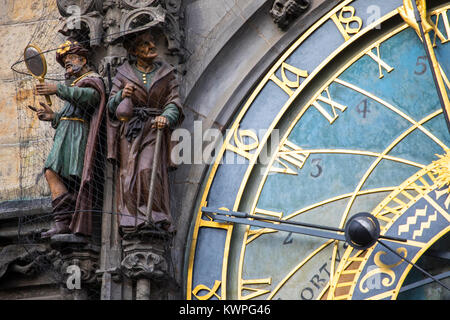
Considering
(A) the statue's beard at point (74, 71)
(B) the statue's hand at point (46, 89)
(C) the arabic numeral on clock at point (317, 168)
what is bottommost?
(C) the arabic numeral on clock at point (317, 168)

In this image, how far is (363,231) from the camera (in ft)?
24.2

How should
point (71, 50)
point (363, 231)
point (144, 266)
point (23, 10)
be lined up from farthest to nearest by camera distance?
1. point (23, 10)
2. point (71, 50)
3. point (144, 266)
4. point (363, 231)

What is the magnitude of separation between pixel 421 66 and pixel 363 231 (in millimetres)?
1066

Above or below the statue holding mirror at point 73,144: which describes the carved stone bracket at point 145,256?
below

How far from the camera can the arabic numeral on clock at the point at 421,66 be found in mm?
7840

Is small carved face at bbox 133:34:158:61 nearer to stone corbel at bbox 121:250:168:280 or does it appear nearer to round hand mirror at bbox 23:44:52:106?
round hand mirror at bbox 23:44:52:106

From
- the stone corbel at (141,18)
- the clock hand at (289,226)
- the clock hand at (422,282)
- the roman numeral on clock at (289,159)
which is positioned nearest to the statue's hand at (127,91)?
the stone corbel at (141,18)

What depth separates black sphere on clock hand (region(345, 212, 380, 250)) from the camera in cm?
739

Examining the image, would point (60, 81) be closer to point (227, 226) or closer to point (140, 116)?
point (140, 116)

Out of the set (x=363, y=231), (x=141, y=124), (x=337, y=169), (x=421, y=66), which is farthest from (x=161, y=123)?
(x=421, y=66)

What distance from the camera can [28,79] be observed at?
9.25 meters

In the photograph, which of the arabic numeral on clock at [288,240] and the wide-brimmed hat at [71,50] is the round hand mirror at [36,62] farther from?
the arabic numeral on clock at [288,240]

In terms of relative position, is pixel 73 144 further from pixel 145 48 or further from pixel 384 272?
pixel 384 272

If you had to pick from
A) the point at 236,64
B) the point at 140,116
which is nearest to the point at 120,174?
the point at 140,116
